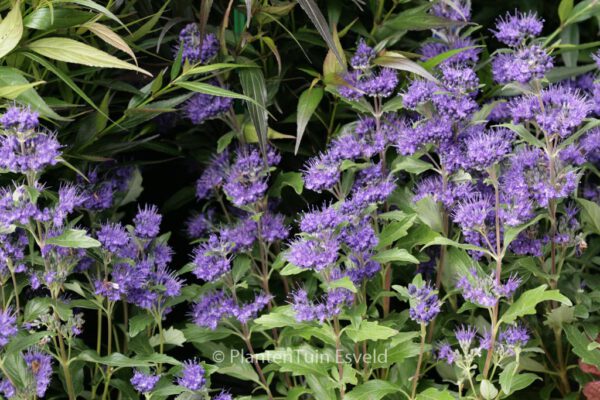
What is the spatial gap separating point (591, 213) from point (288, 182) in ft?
2.03

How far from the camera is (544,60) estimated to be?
158cm

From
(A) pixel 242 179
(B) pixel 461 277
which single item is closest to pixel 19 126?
(A) pixel 242 179

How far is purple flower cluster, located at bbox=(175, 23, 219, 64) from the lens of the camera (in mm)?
1761

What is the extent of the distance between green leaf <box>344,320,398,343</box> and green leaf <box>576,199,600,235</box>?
0.50m

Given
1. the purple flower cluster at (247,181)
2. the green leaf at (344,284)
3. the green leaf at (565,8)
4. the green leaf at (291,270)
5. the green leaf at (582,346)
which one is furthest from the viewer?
the green leaf at (565,8)

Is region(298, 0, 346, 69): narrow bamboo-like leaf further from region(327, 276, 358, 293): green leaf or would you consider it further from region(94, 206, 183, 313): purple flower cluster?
region(94, 206, 183, 313): purple flower cluster

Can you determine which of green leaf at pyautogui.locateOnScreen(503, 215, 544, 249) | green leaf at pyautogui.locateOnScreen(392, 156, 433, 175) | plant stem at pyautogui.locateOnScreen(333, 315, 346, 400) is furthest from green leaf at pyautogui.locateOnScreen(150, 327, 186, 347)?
green leaf at pyautogui.locateOnScreen(503, 215, 544, 249)

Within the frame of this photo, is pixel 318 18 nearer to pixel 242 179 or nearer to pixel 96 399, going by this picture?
pixel 242 179

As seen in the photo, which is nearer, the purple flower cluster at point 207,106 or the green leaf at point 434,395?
the green leaf at point 434,395

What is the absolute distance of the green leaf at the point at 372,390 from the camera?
5.18 feet

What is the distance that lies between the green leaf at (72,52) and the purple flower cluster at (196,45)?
225 millimetres

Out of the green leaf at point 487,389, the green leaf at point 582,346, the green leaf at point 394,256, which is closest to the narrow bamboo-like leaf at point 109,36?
the green leaf at point 394,256

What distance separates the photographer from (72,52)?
157cm

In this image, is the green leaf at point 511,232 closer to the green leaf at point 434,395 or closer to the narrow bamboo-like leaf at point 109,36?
the green leaf at point 434,395
